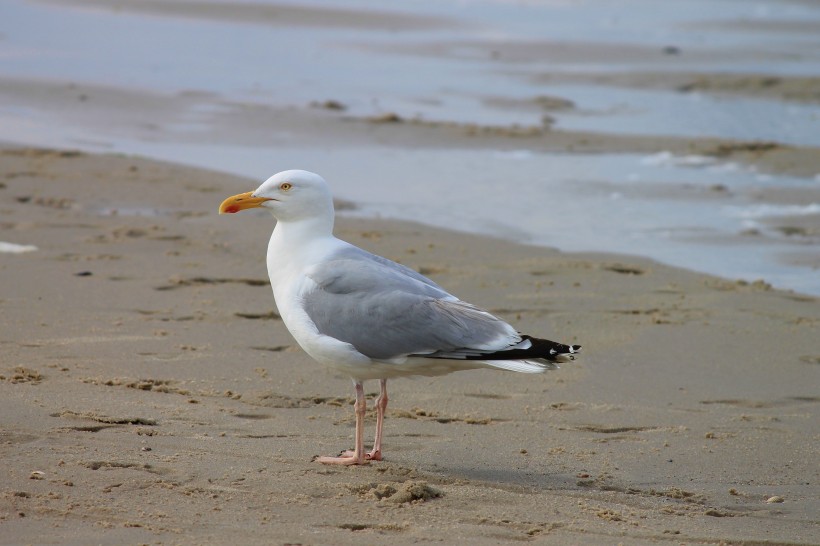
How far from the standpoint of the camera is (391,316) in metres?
5.46

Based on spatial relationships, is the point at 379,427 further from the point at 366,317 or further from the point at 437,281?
the point at 437,281

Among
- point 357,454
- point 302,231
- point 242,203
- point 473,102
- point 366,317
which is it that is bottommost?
point 357,454

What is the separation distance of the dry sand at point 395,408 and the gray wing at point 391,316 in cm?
55

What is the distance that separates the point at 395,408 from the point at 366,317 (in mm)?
1013

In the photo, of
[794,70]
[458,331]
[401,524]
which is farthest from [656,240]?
[794,70]

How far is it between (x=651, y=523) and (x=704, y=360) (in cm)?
260

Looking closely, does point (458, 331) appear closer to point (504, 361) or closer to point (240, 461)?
point (504, 361)

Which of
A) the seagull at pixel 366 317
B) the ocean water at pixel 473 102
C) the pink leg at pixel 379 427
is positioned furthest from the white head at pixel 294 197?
the ocean water at pixel 473 102

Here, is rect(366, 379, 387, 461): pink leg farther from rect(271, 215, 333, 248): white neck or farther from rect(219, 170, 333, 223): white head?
rect(219, 170, 333, 223): white head

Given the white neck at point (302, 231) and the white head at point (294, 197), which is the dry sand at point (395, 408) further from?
the white head at point (294, 197)

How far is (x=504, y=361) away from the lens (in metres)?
5.29

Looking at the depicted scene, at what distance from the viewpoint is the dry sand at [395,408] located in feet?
15.4

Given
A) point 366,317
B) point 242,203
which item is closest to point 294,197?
point 242,203

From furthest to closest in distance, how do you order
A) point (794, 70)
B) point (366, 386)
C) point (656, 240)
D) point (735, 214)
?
1. point (794, 70)
2. point (735, 214)
3. point (656, 240)
4. point (366, 386)
